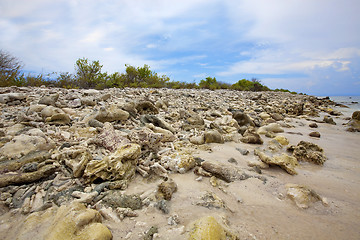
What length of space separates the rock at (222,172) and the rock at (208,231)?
1.07 m

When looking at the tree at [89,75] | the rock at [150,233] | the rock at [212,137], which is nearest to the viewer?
the rock at [150,233]

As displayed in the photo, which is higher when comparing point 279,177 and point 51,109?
point 51,109

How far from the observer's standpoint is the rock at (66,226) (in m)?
1.42

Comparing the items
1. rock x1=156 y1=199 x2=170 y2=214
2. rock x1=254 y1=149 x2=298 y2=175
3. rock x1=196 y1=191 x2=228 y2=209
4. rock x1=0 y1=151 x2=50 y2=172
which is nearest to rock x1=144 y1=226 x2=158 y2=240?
rock x1=156 y1=199 x2=170 y2=214

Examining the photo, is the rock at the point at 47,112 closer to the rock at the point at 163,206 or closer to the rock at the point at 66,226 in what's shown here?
the rock at the point at 66,226

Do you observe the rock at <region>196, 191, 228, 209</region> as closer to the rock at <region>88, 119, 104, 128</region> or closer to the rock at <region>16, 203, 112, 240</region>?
the rock at <region>16, 203, 112, 240</region>

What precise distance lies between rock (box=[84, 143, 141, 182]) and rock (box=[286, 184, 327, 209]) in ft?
7.28

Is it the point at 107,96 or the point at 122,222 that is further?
the point at 107,96

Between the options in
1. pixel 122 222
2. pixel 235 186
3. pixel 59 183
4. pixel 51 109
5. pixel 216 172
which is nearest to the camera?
pixel 122 222

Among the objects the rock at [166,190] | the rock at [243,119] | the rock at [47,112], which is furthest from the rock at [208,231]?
the rock at [243,119]

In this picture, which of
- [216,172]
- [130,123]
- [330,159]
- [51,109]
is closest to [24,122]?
[51,109]

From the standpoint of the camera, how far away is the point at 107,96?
20.9ft

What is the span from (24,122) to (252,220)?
184 inches

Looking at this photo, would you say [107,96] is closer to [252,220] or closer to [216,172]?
[216,172]
